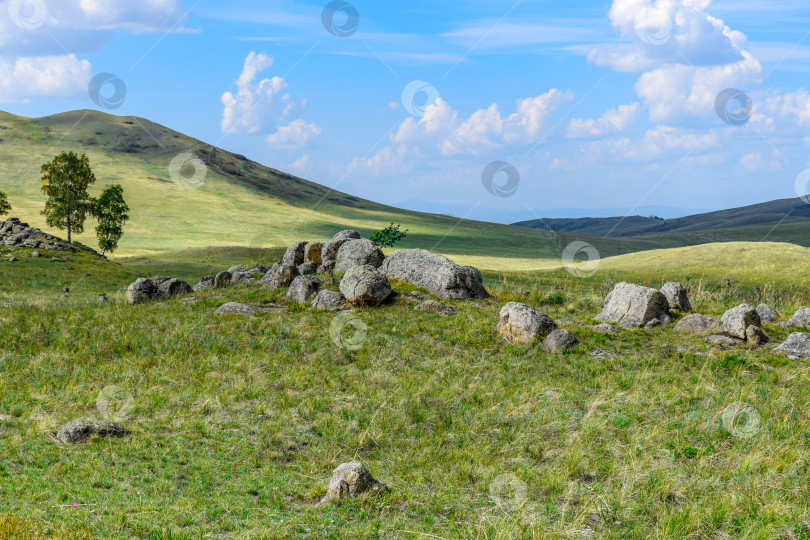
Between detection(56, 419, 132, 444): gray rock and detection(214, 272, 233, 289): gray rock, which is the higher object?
detection(214, 272, 233, 289): gray rock

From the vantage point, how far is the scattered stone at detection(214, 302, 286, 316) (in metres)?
28.1

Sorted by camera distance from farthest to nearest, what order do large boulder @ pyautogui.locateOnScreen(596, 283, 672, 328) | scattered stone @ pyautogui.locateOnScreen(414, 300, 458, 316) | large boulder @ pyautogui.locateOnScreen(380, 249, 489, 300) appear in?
large boulder @ pyautogui.locateOnScreen(380, 249, 489, 300) → scattered stone @ pyautogui.locateOnScreen(414, 300, 458, 316) → large boulder @ pyautogui.locateOnScreen(596, 283, 672, 328)

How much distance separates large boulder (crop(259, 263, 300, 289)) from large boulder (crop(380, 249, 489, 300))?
216 inches

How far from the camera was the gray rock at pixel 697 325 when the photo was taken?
24625mm

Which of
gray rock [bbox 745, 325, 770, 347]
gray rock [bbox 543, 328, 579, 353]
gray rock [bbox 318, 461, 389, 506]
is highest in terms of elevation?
gray rock [bbox 745, 325, 770, 347]

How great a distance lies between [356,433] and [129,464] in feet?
16.4

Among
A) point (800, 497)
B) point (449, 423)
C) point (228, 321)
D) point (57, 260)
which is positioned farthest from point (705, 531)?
point (57, 260)

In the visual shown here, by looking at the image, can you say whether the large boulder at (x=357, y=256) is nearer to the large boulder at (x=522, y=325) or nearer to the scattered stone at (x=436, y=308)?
the scattered stone at (x=436, y=308)

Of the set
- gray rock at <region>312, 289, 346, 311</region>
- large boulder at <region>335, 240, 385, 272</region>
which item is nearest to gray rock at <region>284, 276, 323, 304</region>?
gray rock at <region>312, 289, 346, 311</region>

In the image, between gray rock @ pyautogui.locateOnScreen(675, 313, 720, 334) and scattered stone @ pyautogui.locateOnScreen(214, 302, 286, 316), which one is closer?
gray rock @ pyautogui.locateOnScreen(675, 313, 720, 334)

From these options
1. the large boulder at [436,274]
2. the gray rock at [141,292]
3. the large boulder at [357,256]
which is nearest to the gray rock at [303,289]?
the large boulder at [357,256]

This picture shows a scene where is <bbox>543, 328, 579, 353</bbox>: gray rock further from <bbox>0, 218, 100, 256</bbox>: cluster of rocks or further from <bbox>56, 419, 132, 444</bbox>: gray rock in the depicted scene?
<bbox>0, 218, 100, 256</bbox>: cluster of rocks

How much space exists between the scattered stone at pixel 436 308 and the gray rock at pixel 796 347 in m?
13.4

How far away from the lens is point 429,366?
803 inches
